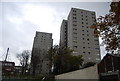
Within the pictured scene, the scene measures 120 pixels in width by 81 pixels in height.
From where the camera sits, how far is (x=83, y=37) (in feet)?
157

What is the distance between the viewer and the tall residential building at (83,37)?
4490 cm

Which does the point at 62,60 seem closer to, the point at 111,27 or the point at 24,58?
the point at 24,58

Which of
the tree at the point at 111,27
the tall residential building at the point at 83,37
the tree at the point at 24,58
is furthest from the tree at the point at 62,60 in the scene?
the tree at the point at 111,27

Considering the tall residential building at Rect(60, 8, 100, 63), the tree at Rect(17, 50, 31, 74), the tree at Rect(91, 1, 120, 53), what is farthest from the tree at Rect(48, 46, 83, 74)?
the tree at Rect(91, 1, 120, 53)

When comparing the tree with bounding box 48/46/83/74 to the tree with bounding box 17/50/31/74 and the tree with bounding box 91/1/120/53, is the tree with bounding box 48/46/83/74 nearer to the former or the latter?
the tree with bounding box 17/50/31/74

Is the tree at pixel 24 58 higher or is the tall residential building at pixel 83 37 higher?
the tall residential building at pixel 83 37

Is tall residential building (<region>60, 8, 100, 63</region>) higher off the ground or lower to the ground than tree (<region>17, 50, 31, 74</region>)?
higher

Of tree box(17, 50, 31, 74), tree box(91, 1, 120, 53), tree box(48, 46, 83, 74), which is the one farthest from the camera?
tree box(17, 50, 31, 74)

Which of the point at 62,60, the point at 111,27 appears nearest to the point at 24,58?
the point at 62,60

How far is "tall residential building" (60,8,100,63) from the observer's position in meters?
44.9

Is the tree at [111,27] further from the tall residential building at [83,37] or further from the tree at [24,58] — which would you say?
the tree at [24,58]

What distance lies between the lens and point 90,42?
4772 centimetres

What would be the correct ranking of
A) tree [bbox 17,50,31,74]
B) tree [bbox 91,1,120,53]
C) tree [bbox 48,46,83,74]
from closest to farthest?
1. tree [bbox 91,1,120,53]
2. tree [bbox 48,46,83,74]
3. tree [bbox 17,50,31,74]

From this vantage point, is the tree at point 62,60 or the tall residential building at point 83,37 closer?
the tree at point 62,60
